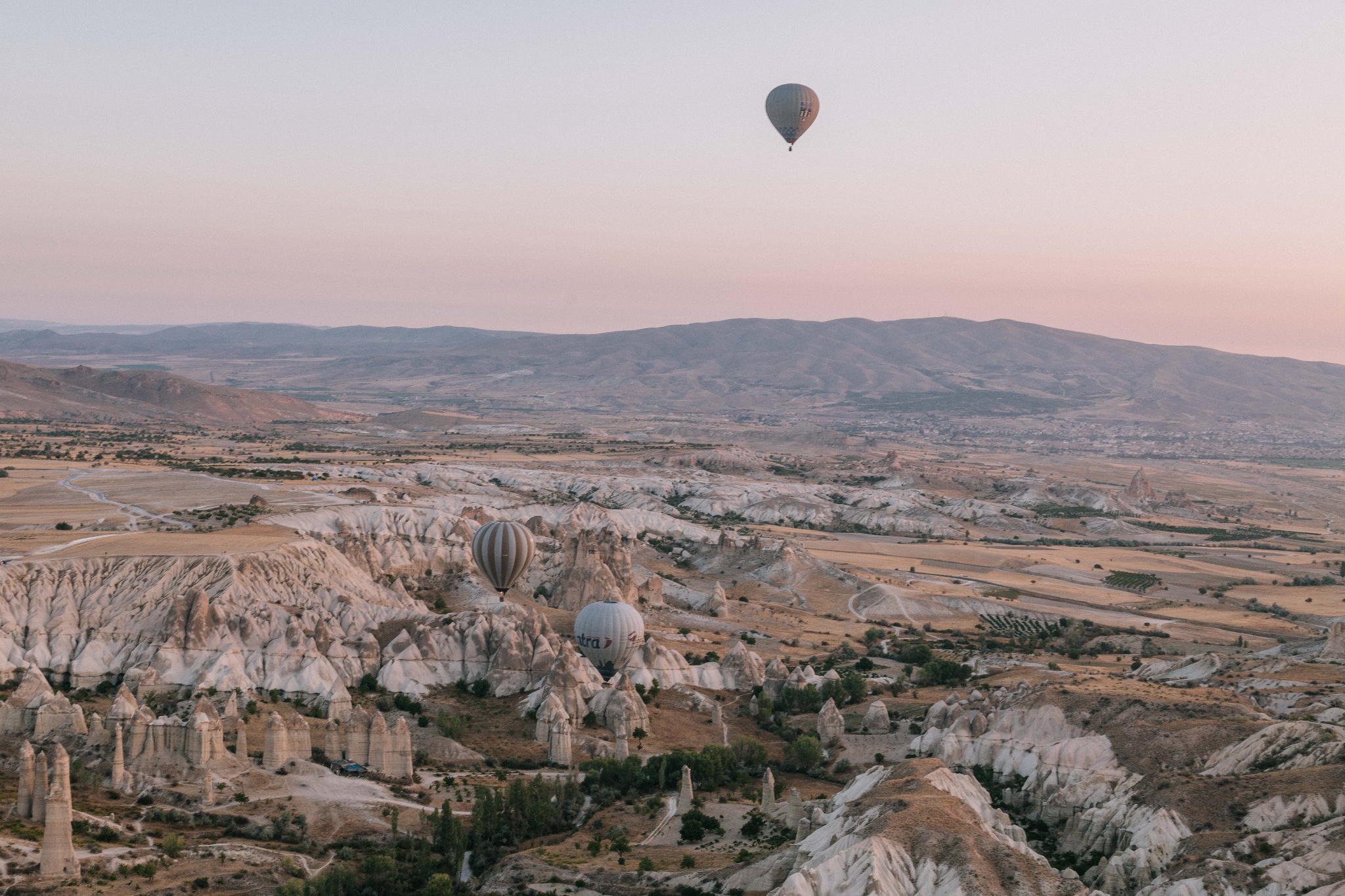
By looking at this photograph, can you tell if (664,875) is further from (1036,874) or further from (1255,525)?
(1255,525)

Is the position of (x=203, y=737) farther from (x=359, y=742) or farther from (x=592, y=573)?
(x=592, y=573)

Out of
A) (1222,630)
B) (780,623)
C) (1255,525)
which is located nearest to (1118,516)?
(1255,525)

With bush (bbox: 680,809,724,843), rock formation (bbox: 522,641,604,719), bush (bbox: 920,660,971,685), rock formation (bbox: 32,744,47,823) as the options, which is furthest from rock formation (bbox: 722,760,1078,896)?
bush (bbox: 920,660,971,685)

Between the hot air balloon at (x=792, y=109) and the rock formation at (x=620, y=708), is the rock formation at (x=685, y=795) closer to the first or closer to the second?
the rock formation at (x=620, y=708)

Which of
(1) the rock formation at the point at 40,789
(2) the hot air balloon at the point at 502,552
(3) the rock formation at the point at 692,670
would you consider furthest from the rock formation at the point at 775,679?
(1) the rock formation at the point at 40,789

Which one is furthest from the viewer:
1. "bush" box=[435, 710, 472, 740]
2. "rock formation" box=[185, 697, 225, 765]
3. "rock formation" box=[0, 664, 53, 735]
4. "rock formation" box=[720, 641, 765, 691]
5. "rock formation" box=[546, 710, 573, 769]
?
"rock formation" box=[720, 641, 765, 691]

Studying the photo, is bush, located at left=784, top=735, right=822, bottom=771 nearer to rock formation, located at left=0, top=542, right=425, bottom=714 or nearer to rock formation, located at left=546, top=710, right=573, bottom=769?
rock formation, located at left=546, top=710, right=573, bottom=769
